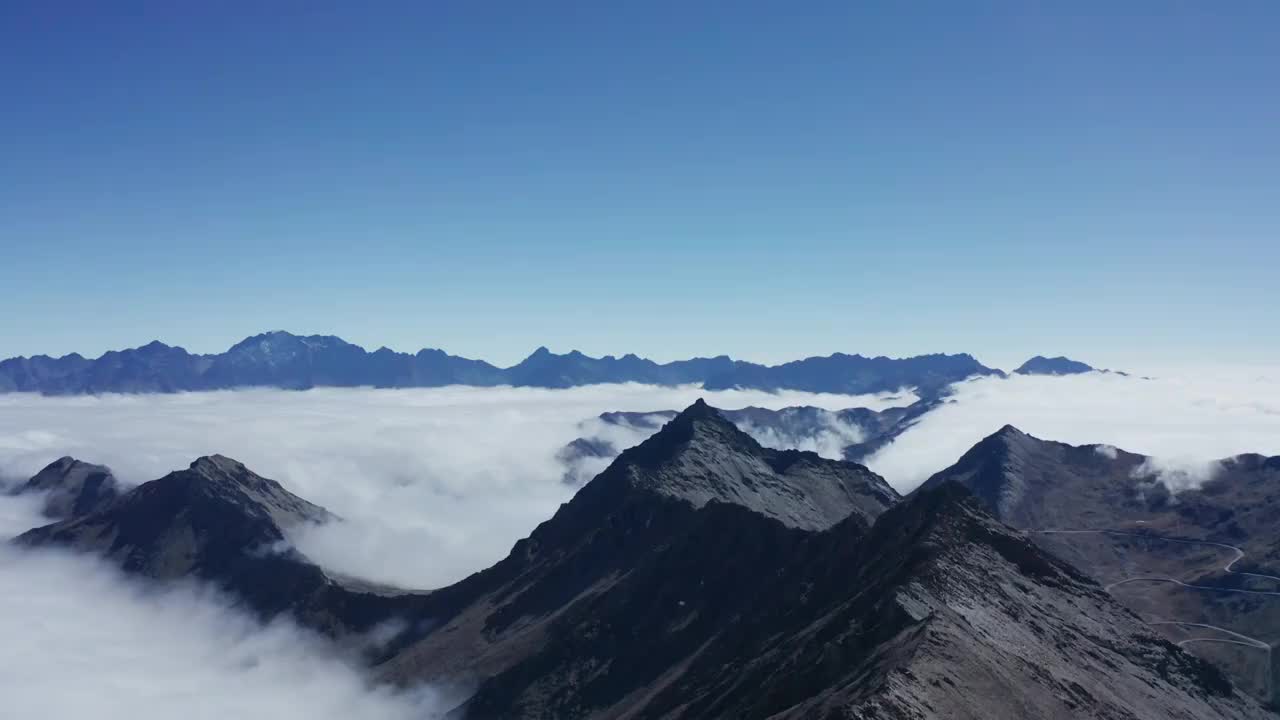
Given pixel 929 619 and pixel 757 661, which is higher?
pixel 929 619

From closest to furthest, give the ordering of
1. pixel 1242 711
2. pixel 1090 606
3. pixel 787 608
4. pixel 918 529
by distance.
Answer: pixel 1242 711
pixel 1090 606
pixel 918 529
pixel 787 608

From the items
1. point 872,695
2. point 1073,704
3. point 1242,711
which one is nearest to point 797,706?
point 872,695

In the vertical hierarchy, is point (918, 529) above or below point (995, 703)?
above

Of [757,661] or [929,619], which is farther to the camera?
[757,661]

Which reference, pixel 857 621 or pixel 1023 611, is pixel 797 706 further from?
pixel 1023 611

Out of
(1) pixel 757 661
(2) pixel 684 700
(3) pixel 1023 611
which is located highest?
(3) pixel 1023 611

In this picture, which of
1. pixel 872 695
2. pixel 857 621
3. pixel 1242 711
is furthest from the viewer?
pixel 1242 711

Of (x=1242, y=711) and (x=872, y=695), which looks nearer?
(x=872, y=695)

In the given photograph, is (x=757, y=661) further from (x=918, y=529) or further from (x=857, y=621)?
(x=918, y=529)

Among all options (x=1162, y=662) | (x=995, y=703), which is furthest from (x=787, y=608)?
(x=995, y=703)
